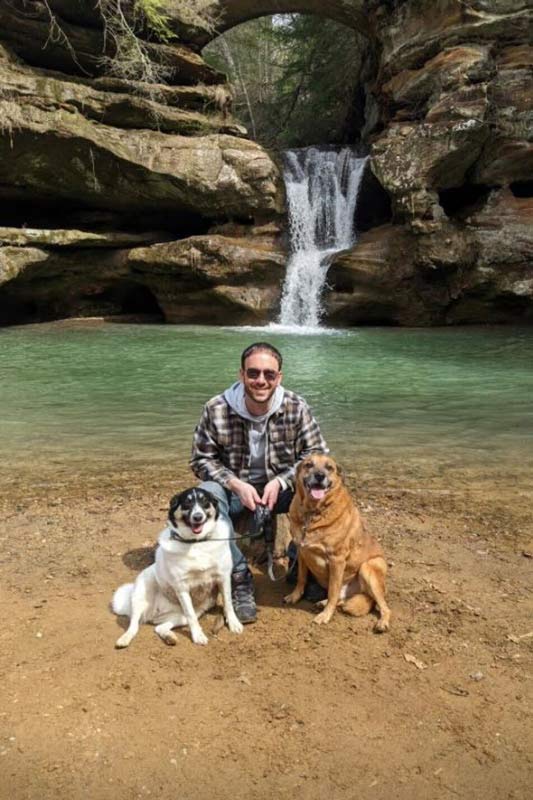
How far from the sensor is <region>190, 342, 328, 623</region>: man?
3.56 m

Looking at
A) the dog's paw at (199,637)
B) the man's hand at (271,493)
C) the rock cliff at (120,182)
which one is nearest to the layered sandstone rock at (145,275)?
the rock cliff at (120,182)

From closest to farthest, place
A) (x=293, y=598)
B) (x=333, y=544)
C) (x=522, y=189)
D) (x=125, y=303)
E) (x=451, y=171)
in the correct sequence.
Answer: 1. (x=333, y=544)
2. (x=293, y=598)
3. (x=451, y=171)
4. (x=522, y=189)
5. (x=125, y=303)

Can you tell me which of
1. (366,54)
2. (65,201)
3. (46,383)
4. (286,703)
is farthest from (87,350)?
(366,54)

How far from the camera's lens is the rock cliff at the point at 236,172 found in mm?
16812

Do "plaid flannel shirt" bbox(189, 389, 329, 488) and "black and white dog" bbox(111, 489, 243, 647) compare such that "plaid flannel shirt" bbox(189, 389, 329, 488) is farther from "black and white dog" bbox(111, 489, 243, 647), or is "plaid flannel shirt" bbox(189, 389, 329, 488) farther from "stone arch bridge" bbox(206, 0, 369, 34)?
"stone arch bridge" bbox(206, 0, 369, 34)

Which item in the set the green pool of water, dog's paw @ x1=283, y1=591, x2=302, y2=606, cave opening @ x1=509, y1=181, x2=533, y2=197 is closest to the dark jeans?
dog's paw @ x1=283, y1=591, x2=302, y2=606

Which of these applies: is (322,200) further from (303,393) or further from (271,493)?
(271,493)

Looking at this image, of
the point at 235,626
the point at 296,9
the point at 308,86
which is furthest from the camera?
the point at 308,86

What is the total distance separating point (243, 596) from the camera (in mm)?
3371

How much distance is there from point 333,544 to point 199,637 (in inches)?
34.4

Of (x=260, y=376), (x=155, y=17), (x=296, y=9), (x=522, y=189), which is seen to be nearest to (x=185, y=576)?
(x=260, y=376)

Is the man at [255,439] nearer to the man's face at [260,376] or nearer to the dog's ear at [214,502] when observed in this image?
the man's face at [260,376]

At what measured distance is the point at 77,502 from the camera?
5012 mm

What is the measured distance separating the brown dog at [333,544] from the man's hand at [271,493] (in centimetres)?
17
